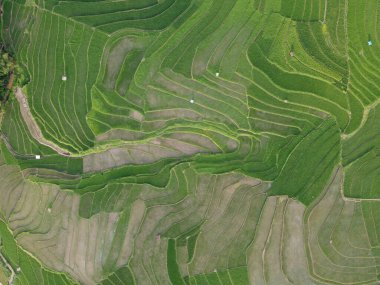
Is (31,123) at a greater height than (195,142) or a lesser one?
lesser

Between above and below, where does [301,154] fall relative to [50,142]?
above

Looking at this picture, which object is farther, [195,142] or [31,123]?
[31,123]

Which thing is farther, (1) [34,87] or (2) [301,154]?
(1) [34,87]

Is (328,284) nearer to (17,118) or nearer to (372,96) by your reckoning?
(372,96)

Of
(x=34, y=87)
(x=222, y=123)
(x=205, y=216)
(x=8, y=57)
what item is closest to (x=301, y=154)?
(x=222, y=123)

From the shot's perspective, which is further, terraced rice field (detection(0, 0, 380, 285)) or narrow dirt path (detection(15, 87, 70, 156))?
narrow dirt path (detection(15, 87, 70, 156))
